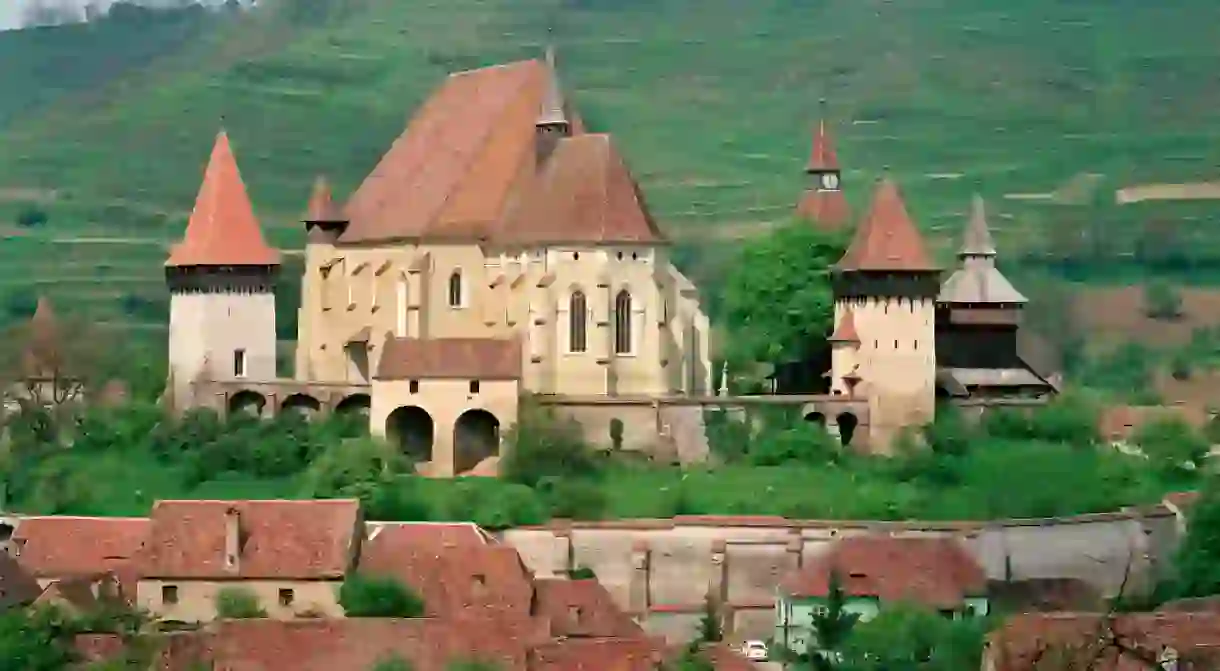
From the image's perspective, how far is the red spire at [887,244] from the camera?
178 feet

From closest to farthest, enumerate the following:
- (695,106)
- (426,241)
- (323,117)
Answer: (426,241), (323,117), (695,106)

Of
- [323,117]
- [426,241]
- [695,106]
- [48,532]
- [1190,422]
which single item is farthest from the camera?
[695,106]

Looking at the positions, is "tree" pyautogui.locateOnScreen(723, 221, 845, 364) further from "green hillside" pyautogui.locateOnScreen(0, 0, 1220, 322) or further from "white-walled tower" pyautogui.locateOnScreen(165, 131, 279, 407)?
"green hillside" pyautogui.locateOnScreen(0, 0, 1220, 322)

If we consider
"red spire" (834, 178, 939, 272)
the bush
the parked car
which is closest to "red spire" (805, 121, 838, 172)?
"red spire" (834, 178, 939, 272)

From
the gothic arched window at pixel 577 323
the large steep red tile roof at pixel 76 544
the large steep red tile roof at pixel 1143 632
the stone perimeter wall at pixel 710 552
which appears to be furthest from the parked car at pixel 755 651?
the large steep red tile roof at pixel 76 544

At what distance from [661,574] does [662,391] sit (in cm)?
508

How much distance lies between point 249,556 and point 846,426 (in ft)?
40.7

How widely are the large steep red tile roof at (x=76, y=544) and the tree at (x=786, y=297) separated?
13.5m

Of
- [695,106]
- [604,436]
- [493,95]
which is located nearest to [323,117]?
[695,106]

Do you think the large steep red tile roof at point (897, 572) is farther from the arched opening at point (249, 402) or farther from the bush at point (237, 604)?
the arched opening at point (249, 402)

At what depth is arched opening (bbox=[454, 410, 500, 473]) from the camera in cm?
5384

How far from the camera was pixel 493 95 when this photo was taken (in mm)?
60875

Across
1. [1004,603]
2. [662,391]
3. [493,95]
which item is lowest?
[1004,603]

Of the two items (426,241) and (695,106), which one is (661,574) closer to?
(426,241)
